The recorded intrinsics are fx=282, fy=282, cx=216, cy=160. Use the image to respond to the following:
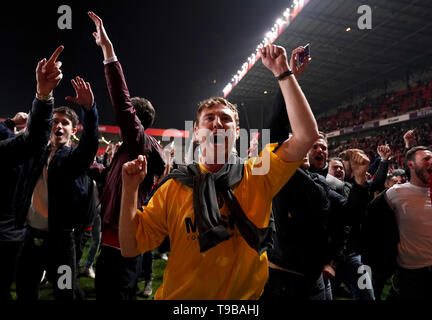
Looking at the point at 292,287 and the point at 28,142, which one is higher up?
the point at 28,142

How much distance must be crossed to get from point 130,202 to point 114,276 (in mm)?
892

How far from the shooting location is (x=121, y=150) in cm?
221

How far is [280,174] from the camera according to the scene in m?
1.46

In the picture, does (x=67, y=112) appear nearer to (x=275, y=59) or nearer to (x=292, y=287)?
(x=275, y=59)

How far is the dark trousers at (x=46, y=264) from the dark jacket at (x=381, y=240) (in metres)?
2.73

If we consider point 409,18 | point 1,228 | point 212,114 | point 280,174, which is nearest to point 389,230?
point 280,174

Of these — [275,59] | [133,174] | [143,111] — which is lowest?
[133,174]

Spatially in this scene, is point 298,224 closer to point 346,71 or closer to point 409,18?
point 409,18

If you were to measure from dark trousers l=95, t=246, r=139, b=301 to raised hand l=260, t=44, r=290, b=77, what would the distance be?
157cm

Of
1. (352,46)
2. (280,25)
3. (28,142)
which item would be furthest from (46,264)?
(352,46)

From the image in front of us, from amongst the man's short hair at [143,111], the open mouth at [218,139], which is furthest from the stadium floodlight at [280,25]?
the open mouth at [218,139]

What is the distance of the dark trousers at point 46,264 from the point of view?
91.4 inches

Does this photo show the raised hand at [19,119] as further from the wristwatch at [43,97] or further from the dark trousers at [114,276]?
the dark trousers at [114,276]

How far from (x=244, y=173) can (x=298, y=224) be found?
0.89 meters
